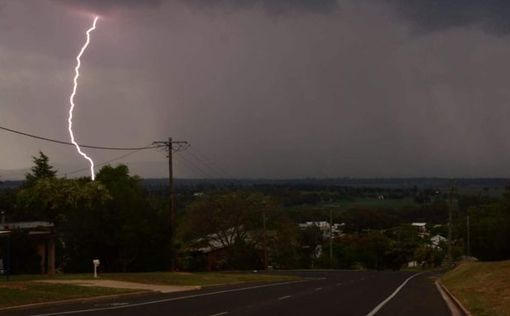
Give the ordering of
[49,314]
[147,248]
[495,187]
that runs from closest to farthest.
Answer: [49,314] < [147,248] < [495,187]

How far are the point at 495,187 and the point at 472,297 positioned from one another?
256 ft

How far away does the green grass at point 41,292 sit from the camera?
24059 mm

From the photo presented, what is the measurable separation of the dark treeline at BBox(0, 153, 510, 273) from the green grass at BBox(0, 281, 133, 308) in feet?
33.9

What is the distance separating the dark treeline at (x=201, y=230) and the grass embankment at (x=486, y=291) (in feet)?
65.3

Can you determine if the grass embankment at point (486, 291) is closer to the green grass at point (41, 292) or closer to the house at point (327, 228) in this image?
the green grass at point (41, 292)

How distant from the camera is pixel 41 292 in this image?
26500 mm

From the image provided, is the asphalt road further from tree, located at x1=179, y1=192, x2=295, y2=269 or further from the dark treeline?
tree, located at x1=179, y1=192, x2=295, y2=269

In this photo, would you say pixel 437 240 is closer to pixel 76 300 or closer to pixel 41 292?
pixel 76 300

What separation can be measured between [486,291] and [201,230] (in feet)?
200

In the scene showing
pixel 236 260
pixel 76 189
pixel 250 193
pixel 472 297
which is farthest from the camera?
pixel 250 193

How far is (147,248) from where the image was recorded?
2406 inches

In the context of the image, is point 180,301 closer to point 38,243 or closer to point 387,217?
point 38,243

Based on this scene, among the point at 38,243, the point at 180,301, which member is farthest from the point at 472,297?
the point at 38,243

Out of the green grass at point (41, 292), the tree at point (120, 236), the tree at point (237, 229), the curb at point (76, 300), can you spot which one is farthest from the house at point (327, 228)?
the green grass at point (41, 292)
